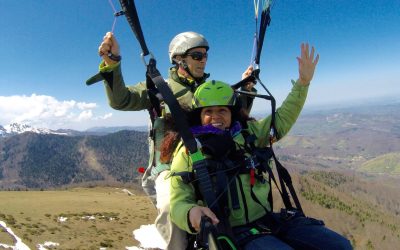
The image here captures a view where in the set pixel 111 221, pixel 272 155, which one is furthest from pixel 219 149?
pixel 111 221

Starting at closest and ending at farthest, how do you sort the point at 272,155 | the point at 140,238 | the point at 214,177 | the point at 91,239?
1. the point at 214,177
2. the point at 272,155
3. the point at 91,239
4. the point at 140,238

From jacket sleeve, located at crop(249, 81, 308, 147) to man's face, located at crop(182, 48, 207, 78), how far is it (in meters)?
1.26

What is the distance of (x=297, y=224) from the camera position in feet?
13.3

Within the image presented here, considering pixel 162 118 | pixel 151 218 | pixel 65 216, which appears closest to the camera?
pixel 162 118

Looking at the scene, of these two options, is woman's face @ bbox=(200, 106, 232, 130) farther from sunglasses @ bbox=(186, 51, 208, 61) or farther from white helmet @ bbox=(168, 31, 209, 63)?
white helmet @ bbox=(168, 31, 209, 63)

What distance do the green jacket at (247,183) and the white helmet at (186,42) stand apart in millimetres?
1520

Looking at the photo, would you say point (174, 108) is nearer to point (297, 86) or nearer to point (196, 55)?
point (196, 55)

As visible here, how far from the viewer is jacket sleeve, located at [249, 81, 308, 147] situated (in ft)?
15.6

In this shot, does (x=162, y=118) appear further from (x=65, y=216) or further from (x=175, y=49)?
(x=65, y=216)

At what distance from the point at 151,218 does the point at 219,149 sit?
71.5m

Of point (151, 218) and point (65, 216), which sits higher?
point (65, 216)

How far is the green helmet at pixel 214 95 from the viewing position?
4.25m

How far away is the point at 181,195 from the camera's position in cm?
384

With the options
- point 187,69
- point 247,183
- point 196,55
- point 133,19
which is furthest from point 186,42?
point 247,183
